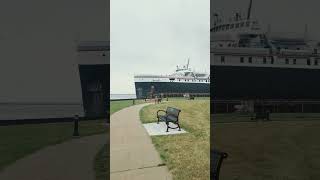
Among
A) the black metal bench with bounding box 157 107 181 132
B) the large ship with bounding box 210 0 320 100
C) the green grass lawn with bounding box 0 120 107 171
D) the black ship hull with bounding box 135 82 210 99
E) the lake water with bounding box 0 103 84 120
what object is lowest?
the green grass lawn with bounding box 0 120 107 171

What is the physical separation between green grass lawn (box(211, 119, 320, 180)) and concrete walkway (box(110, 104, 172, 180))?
0.82 metres

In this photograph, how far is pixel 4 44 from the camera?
11.4 ft

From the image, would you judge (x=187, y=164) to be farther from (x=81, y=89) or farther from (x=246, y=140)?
(x=81, y=89)

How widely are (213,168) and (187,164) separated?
2.13 ft

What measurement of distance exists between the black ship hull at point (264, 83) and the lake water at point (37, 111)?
1.77 metres

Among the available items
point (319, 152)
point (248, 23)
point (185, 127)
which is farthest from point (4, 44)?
point (319, 152)

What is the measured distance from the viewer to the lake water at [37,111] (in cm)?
349

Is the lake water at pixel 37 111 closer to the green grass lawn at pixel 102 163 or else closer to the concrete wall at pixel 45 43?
the concrete wall at pixel 45 43

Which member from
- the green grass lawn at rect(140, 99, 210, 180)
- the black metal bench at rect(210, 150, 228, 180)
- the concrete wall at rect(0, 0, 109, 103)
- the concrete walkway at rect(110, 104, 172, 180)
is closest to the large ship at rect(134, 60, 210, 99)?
the green grass lawn at rect(140, 99, 210, 180)

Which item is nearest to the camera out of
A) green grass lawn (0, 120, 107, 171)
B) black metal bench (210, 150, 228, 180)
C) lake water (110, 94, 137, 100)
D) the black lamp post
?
green grass lawn (0, 120, 107, 171)

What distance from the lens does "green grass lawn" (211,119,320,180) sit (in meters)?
4.28

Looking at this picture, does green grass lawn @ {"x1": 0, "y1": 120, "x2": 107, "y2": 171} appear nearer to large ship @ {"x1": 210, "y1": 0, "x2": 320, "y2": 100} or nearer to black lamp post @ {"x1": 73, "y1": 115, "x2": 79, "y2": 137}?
black lamp post @ {"x1": 73, "y1": 115, "x2": 79, "y2": 137}

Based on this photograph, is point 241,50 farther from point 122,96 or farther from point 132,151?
point 132,151

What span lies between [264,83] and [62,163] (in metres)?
2.73
